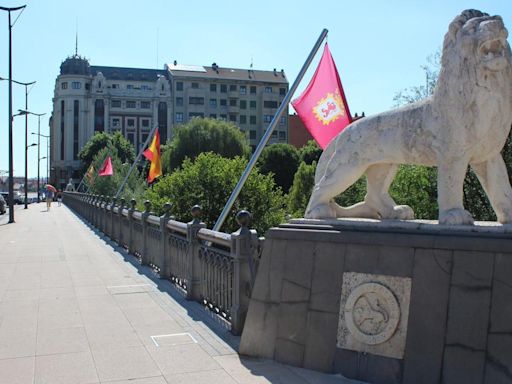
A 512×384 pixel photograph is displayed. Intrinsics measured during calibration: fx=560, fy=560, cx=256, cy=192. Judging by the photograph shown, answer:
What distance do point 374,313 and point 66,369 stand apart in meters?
2.96

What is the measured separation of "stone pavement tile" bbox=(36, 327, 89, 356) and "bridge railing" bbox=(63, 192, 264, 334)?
174 centimetres

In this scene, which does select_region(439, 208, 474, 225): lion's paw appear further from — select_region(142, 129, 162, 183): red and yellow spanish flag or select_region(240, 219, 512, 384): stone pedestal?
select_region(142, 129, 162, 183): red and yellow spanish flag

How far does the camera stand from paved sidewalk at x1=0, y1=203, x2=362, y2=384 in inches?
202

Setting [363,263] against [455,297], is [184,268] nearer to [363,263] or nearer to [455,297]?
[363,263]

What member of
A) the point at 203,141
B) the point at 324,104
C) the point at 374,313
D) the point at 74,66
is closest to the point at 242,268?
the point at 374,313

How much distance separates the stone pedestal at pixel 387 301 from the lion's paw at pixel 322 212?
0.16 meters

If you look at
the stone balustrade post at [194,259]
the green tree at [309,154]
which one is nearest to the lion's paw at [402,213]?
the stone balustrade post at [194,259]

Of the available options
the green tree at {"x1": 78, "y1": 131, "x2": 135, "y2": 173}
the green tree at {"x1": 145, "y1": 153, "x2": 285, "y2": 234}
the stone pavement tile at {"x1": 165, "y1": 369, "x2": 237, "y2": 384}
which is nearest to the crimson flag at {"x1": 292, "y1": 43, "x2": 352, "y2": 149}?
the stone pavement tile at {"x1": 165, "y1": 369, "x2": 237, "y2": 384}

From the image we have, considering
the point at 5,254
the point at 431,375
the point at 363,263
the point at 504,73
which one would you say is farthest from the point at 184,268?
the point at 5,254

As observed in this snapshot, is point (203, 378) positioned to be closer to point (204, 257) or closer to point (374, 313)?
point (374, 313)

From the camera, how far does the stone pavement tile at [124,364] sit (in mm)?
5172

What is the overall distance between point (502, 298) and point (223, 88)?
9824cm

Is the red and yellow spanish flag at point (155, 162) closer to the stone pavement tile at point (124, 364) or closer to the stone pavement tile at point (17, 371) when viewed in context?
the stone pavement tile at point (124, 364)

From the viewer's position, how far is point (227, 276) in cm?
702
